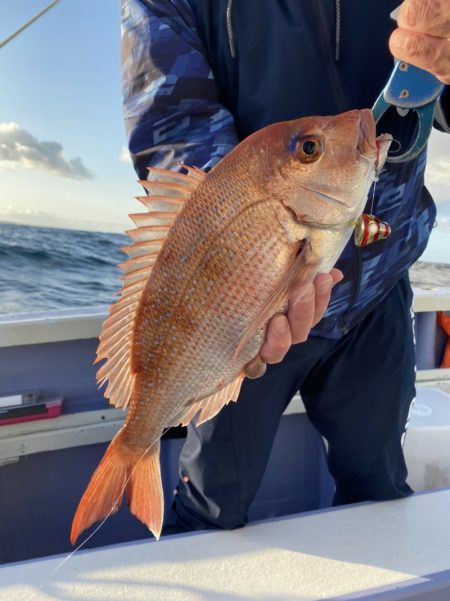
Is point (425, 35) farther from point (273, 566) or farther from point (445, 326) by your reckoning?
point (445, 326)

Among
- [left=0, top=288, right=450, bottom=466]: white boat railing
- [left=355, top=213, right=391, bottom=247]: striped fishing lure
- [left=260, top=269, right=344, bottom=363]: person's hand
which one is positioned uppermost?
[left=355, top=213, right=391, bottom=247]: striped fishing lure

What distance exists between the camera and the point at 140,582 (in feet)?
3.89

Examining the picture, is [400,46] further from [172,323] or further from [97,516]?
[97,516]

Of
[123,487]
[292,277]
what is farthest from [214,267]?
[123,487]

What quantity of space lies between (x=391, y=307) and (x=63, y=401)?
1.41 meters

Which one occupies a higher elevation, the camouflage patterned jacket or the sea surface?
the camouflage patterned jacket

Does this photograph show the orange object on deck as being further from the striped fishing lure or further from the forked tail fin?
the forked tail fin

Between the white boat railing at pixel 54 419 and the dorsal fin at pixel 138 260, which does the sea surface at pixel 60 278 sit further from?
the dorsal fin at pixel 138 260

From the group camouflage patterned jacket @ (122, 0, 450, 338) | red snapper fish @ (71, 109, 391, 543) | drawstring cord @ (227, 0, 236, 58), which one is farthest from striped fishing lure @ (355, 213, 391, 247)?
drawstring cord @ (227, 0, 236, 58)

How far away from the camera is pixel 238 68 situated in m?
1.35

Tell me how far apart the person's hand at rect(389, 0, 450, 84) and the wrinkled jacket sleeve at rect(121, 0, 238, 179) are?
0.48 m

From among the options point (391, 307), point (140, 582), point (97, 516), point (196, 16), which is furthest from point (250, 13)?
point (140, 582)

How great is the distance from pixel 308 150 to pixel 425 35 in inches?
13.1

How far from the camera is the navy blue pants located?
1.51 m
